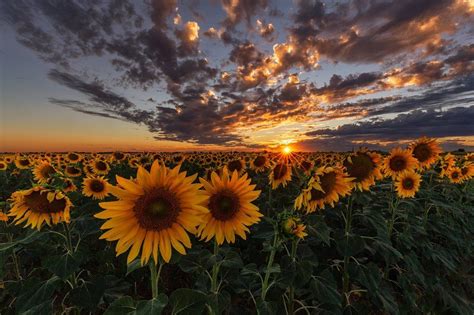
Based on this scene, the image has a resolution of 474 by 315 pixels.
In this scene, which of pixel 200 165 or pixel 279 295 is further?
pixel 200 165

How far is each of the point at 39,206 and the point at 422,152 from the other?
7.12 metres

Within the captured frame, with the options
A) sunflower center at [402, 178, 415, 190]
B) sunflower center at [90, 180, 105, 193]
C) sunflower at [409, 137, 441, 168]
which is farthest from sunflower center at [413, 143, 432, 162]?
sunflower center at [90, 180, 105, 193]

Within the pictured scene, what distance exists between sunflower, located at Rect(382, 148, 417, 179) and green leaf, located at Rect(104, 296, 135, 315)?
515 centimetres

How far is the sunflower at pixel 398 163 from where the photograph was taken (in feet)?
19.5

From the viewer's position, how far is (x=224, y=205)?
300cm

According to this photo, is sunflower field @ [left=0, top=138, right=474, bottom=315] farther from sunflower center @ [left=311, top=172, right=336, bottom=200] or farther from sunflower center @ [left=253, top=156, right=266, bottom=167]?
sunflower center @ [left=253, top=156, right=266, bottom=167]

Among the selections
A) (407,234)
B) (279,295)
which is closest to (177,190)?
(279,295)

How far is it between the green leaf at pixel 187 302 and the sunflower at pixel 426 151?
600 centimetres

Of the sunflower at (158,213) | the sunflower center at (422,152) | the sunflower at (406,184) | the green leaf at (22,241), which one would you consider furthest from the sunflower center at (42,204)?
the sunflower center at (422,152)

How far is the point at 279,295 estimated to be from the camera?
375cm

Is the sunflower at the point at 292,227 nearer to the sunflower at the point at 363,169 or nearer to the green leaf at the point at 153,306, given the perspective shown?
the green leaf at the point at 153,306

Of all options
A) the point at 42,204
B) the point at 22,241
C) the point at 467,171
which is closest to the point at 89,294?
the point at 22,241

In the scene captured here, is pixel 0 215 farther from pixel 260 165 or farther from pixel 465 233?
pixel 465 233

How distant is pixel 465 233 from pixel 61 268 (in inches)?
330
